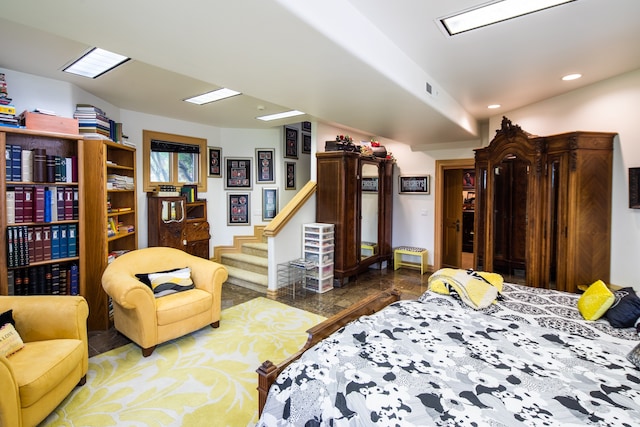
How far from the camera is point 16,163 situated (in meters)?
2.88

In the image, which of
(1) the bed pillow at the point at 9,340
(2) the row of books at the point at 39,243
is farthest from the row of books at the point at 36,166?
(1) the bed pillow at the point at 9,340

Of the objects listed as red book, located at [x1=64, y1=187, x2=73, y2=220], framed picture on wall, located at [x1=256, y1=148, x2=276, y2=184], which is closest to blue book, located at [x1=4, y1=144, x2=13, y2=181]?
red book, located at [x1=64, y1=187, x2=73, y2=220]

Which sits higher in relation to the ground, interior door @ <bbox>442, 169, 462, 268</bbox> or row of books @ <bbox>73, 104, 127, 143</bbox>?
row of books @ <bbox>73, 104, 127, 143</bbox>

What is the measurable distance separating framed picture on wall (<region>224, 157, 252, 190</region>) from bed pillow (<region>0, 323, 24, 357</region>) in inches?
155

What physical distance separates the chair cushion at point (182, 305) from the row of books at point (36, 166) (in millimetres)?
1582

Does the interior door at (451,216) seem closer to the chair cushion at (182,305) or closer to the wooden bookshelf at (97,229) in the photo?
the chair cushion at (182,305)

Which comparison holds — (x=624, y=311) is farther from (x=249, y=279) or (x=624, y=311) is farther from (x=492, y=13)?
(x=249, y=279)

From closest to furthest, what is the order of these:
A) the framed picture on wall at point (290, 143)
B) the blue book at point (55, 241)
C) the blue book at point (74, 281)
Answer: the blue book at point (55, 241)
the blue book at point (74, 281)
the framed picture on wall at point (290, 143)

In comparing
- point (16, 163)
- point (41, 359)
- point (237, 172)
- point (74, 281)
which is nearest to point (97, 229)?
point (74, 281)

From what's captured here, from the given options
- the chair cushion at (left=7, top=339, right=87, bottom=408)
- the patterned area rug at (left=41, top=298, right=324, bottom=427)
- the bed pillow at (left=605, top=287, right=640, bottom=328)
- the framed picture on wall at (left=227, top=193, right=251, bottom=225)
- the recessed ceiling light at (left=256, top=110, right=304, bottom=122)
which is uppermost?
the recessed ceiling light at (left=256, top=110, right=304, bottom=122)

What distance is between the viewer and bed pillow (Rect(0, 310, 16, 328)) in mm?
2117

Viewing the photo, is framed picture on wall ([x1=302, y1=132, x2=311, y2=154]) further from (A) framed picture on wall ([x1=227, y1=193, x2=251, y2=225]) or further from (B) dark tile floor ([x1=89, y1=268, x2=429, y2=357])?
(B) dark tile floor ([x1=89, y1=268, x2=429, y2=357])

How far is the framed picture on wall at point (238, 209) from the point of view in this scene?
5.86 m

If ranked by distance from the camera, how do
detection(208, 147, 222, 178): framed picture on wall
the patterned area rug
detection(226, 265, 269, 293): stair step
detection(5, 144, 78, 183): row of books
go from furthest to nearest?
detection(208, 147, 222, 178): framed picture on wall < detection(226, 265, 269, 293): stair step < detection(5, 144, 78, 183): row of books < the patterned area rug
